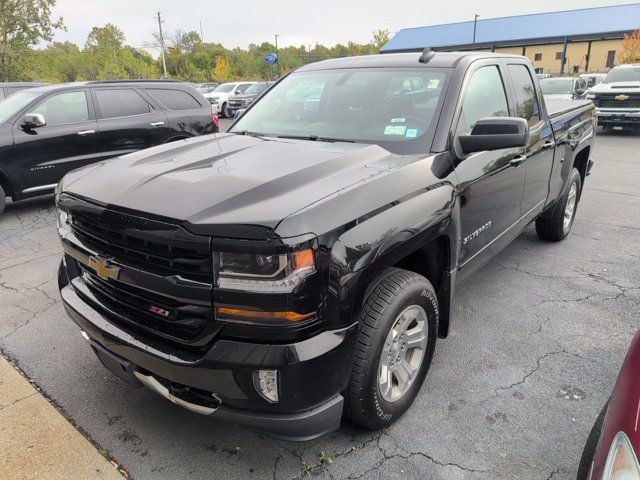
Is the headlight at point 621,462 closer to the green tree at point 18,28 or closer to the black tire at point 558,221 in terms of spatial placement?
the black tire at point 558,221

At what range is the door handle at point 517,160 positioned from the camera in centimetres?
346

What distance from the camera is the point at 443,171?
2.69 meters

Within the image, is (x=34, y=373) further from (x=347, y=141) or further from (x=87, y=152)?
(x=87, y=152)

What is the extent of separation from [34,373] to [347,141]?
2.46 metres

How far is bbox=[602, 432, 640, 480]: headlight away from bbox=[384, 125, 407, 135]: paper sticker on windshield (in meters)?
1.97

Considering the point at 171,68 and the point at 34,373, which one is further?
the point at 171,68

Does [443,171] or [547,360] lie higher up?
[443,171]

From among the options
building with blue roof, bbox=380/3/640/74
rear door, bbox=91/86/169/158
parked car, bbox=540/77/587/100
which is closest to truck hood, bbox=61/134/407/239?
rear door, bbox=91/86/169/158

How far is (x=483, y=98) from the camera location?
3350 mm

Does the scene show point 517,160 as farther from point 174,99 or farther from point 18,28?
point 18,28

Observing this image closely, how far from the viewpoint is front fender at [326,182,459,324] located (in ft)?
6.37

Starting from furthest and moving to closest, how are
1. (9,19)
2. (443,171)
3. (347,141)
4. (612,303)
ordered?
(9,19), (612,303), (347,141), (443,171)

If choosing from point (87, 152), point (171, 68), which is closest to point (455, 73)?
point (87, 152)

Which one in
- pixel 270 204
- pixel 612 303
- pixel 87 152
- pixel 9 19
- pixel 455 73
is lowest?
pixel 612 303
